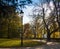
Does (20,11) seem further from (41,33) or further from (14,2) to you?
(41,33)

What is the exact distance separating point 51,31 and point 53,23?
211cm

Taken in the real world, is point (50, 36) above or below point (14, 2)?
below

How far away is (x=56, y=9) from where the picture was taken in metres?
33.9

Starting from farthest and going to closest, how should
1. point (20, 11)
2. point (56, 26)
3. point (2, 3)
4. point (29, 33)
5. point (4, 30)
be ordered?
point (29, 33) < point (56, 26) < point (4, 30) < point (20, 11) < point (2, 3)

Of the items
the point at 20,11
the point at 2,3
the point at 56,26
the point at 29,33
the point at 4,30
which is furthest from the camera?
the point at 29,33

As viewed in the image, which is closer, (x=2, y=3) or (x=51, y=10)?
(x=2, y=3)

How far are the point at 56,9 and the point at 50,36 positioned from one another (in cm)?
550

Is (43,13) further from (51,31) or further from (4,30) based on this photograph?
(4,30)

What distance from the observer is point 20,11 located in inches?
311

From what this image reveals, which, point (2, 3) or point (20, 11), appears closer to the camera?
point (2, 3)

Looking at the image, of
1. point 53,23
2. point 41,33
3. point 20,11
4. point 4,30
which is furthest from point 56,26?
point 20,11

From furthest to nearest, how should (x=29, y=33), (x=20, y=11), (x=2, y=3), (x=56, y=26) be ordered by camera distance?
(x=29, y=33) < (x=56, y=26) < (x=20, y=11) < (x=2, y=3)

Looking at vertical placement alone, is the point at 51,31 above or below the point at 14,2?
below

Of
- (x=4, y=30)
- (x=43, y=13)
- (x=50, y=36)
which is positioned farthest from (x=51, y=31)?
(x=4, y=30)
